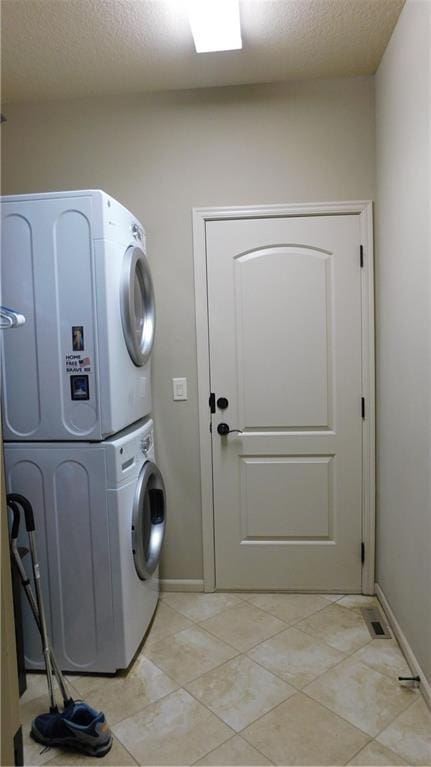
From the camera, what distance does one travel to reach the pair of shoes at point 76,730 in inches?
62.0

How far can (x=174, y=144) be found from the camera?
8.25 ft

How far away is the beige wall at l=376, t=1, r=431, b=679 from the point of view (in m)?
1.75

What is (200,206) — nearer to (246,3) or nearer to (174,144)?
(174,144)

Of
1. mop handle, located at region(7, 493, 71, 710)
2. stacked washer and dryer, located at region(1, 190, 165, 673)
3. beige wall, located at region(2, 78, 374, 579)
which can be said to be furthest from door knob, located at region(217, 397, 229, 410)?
mop handle, located at region(7, 493, 71, 710)

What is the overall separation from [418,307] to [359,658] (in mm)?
1509

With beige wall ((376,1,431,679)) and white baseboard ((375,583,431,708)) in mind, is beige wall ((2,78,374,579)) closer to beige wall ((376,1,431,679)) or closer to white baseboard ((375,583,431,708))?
beige wall ((376,1,431,679))

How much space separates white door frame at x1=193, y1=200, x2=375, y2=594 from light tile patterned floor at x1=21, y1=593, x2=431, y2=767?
1.19 ft

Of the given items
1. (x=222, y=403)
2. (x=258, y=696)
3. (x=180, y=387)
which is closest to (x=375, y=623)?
(x=258, y=696)

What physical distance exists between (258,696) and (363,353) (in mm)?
1644

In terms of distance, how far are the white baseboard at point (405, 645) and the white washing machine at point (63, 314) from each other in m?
1.53

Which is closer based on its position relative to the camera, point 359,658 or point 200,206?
point 359,658

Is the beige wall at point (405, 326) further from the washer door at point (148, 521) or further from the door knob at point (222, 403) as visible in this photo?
the washer door at point (148, 521)

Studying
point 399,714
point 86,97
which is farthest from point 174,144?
point 399,714

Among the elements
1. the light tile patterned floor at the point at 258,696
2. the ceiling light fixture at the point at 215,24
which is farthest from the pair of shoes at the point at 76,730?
the ceiling light fixture at the point at 215,24
